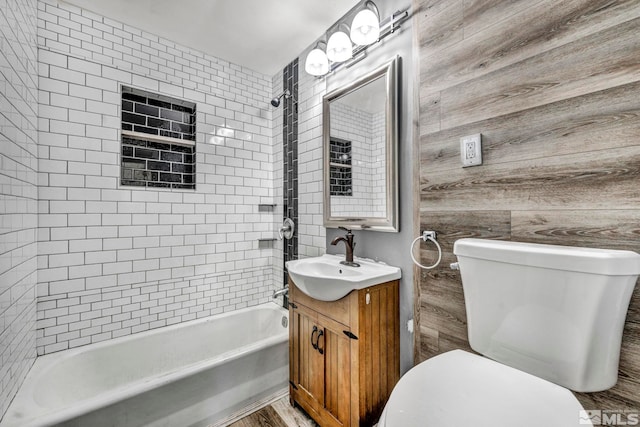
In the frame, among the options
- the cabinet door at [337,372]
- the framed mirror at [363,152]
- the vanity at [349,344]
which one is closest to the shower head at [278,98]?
the framed mirror at [363,152]

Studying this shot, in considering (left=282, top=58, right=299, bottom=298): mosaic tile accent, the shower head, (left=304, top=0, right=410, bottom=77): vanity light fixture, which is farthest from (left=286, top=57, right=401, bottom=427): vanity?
the shower head

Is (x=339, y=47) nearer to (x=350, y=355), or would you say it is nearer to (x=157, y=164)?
(x=157, y=164)


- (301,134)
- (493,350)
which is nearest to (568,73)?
(493,350)

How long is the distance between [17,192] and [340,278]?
166 centimetres

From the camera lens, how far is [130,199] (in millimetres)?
1971

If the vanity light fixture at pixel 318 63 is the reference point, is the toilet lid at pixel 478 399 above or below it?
below

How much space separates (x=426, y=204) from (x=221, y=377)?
60.6 inches

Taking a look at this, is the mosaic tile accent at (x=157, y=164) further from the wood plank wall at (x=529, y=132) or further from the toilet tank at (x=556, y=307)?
the toilet tank at (x=556, y=307)

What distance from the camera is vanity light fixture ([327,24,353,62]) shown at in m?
1.73

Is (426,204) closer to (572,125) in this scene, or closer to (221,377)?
(572,125)

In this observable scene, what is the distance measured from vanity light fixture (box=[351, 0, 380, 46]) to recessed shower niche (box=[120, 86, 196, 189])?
145cm

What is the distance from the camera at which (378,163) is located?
1.60 metres

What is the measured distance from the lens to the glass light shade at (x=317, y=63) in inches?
75.4

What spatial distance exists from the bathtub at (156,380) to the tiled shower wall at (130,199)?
13cm
